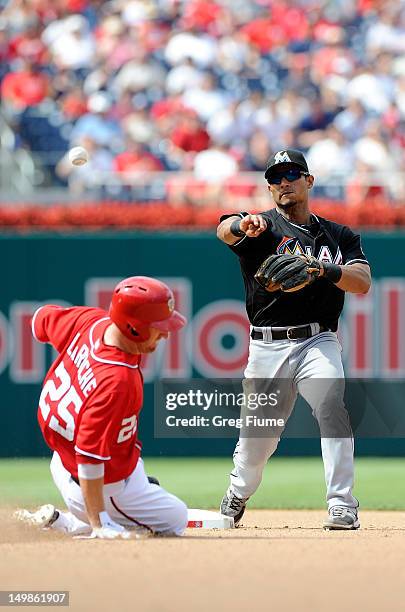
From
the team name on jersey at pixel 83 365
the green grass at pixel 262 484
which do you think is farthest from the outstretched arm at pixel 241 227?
the green grass at pixel 262 484

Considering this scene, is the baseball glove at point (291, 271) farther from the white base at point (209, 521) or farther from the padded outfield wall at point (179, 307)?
the padded outfield wall at point (179, 307)

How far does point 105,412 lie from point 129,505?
2.02 ft

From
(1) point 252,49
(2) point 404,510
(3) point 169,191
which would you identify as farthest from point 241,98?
(2) point 404,510

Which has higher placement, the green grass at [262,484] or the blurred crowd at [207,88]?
the blurred crowd at [207,88]

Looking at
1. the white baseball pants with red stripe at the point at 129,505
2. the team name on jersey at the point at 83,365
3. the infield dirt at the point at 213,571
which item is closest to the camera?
the infield dirt at the point at 213,571

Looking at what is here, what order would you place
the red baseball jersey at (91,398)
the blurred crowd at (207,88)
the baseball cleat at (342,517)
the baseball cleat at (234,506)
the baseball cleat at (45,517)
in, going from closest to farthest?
1. the red baseball jersey at (91,398)
2. the baseball cleat at (45,517)
3. the baseball cleat at (342,517)
4. the baseball cleat at (234,506)
5. the blurred crowd at (207,88)

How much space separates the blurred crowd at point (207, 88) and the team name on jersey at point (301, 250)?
202 inches

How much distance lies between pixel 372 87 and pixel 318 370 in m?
7.83

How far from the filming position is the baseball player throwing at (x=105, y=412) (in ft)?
17.3

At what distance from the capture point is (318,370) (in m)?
6.44

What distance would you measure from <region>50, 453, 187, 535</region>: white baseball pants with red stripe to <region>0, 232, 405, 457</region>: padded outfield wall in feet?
18.3

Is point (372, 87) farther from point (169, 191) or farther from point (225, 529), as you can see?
point (225, 529)

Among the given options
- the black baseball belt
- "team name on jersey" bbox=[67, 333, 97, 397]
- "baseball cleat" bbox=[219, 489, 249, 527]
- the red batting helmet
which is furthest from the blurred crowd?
the red batting helmet

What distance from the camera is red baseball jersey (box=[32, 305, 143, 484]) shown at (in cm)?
525
